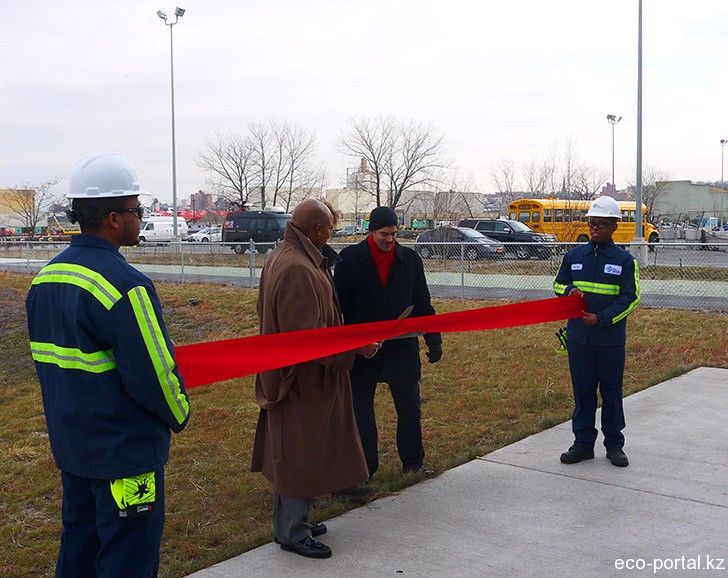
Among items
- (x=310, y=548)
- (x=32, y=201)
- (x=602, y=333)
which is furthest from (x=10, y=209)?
(x=310, y=548)

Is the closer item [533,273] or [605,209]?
[605,209]

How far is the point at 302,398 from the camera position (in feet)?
14.4

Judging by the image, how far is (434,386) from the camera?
344 inches

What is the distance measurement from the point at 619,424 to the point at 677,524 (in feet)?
4.22

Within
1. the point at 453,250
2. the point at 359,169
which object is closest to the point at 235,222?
the point at 359,169

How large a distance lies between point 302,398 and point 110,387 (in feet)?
5.54

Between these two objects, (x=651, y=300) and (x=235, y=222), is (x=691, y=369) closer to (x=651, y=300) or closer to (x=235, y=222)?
(x=651, y=300)

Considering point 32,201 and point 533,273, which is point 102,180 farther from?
point 32,201

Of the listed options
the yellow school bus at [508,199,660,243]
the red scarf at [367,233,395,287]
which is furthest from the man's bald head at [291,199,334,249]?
the yellow school bus at [508,199,660,243]

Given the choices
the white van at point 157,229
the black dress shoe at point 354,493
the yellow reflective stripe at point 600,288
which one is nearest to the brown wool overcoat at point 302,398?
the black dress shoe at point 354,493

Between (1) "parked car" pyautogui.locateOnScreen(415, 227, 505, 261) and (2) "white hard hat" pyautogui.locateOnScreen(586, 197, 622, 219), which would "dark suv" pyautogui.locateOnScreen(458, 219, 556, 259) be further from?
(2) "white hard hat" pyautogui.locateOnScreen(586, 197, 622, 219)

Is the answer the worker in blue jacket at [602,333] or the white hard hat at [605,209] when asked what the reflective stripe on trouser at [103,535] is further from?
the white hard hat at [605,209]

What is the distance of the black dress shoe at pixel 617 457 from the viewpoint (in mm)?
5824

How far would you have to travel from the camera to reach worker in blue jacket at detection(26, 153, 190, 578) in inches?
109
